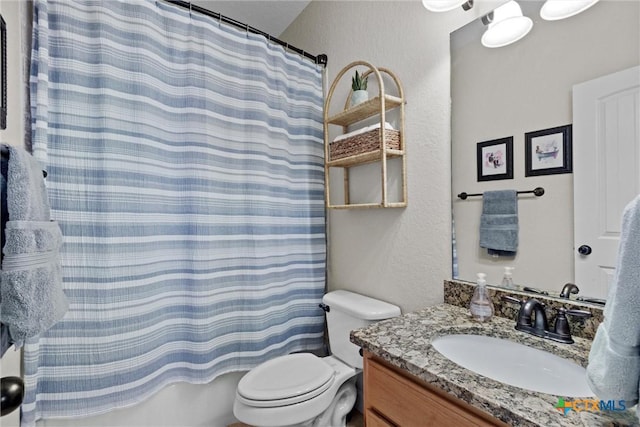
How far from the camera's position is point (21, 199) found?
590mm

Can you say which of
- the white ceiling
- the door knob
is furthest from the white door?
the white ceiling

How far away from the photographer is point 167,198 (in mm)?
1317

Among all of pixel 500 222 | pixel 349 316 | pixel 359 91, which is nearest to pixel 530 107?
pixel 500 222

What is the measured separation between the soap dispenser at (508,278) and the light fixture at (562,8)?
80cm

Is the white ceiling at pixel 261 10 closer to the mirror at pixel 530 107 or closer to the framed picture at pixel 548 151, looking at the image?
the mirror at pixel 530 107

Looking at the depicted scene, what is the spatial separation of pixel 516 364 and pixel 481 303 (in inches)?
8.0

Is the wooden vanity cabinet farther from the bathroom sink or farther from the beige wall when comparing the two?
the beige wall

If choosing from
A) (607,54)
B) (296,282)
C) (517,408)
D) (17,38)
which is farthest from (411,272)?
(17,38)

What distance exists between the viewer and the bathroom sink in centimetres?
75

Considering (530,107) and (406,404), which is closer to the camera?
(406,404)

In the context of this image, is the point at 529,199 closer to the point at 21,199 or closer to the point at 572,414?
the point at 572,414

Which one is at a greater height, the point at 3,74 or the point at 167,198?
the point at 3,74

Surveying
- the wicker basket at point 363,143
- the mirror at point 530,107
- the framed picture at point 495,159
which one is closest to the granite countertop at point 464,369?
the mirror at point 530,107

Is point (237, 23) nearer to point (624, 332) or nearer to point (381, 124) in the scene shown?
point (381, 124)
